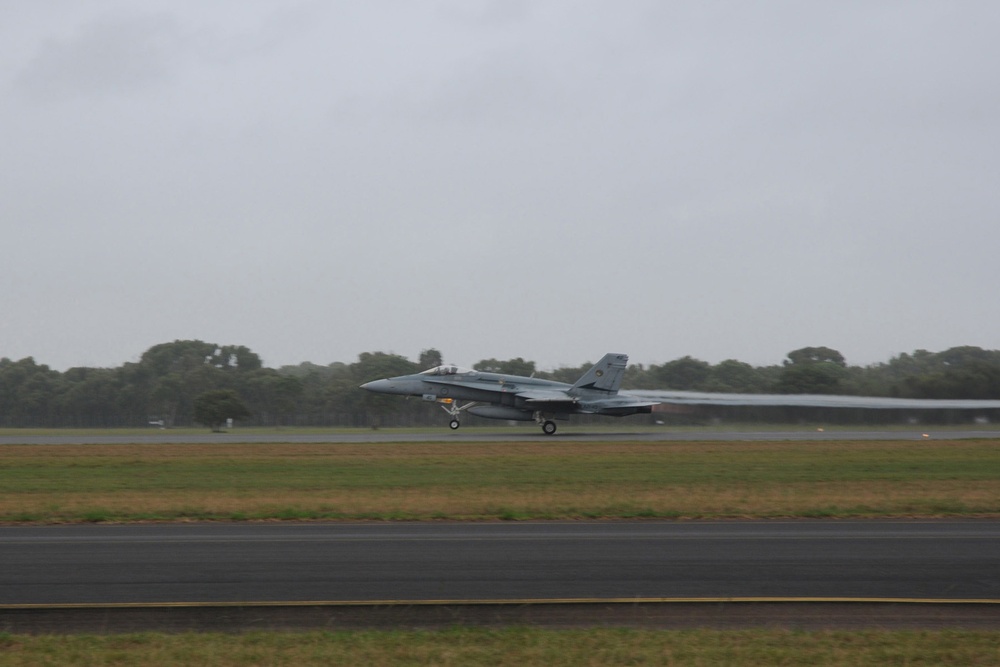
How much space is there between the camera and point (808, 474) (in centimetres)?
2500

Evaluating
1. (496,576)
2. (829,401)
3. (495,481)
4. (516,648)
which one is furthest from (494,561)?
(829,401)

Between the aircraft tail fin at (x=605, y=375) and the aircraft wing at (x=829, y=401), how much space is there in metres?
3.63

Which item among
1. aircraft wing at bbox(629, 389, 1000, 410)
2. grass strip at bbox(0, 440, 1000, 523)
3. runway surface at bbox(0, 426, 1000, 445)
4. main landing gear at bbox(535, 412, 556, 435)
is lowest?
grass strip at bbox(0, 440, 1000, 523)

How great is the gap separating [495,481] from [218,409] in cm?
3532

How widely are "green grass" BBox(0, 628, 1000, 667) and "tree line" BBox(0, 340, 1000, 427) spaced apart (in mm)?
44878

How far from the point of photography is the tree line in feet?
203

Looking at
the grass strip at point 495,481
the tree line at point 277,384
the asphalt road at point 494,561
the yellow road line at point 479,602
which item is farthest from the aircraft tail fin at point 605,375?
the yellow road line at point 479,602

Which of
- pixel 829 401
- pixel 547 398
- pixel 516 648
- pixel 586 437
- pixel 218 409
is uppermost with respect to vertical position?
pixel 547 398

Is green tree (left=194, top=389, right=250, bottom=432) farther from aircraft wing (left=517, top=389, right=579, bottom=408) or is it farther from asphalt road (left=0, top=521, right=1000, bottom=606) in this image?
asphalt road (left=0, top=521, right=1000, bottom=606)

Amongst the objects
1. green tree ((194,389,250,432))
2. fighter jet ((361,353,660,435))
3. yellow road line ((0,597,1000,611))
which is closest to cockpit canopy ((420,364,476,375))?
fighter jet ((361,353,660,435))

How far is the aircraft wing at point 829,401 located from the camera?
45.5m

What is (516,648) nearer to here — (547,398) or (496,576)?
(496,576)

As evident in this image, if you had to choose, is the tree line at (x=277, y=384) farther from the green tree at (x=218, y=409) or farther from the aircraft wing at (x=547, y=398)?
the aircraft wing at (x=547, y=398)

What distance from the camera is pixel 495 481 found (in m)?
22.9
